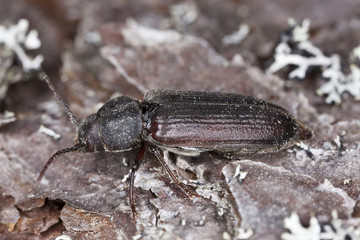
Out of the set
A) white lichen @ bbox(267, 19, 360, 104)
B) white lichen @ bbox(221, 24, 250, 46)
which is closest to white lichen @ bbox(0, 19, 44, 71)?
white lichen @ bbox(221, 24, 250, 46)

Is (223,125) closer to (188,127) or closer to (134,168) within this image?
(188,127)

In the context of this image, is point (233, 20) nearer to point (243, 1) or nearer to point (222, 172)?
point (243, 1)

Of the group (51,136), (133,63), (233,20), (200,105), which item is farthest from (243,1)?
(51,136)

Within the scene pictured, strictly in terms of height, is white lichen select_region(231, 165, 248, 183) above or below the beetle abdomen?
below

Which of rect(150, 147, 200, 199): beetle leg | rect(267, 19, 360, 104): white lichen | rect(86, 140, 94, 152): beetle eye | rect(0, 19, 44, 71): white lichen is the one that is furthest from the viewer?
rect(0, 19, 44, 71): white lichen

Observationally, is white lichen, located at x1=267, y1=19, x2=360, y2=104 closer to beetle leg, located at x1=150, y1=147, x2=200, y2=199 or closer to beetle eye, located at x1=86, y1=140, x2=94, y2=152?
beetle leg, located at x1=150, y1=147, x2=200, y2=199

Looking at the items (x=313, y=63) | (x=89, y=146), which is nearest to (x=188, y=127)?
(x=89, y=146)

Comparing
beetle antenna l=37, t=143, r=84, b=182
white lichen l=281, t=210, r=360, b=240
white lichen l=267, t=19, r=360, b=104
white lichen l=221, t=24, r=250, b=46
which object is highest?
white lichen l=221, t=24, r=250, b=46
